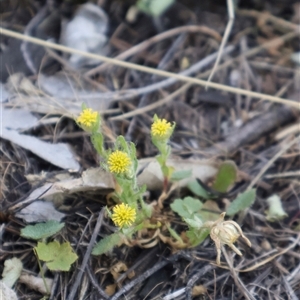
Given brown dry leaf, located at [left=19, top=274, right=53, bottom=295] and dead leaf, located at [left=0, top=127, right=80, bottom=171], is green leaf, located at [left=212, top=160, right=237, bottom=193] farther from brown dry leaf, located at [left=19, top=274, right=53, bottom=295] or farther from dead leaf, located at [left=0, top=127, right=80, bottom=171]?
brown dry leaf, located at [left=19, top=274, right=53, bottom=295]

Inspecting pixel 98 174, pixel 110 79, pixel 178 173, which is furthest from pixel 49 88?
pixel 178 173

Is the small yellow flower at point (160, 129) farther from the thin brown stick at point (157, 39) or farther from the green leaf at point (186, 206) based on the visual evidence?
the thin brown stick at point (157, 39)

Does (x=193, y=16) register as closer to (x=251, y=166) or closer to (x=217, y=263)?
(x=251, y=166)

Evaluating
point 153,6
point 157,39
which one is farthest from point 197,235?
point 153,6

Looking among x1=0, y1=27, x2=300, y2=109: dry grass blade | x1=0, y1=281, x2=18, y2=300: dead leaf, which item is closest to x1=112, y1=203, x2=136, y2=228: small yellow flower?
x1=0, y1=281, x2=18, y2=300: dead leaf

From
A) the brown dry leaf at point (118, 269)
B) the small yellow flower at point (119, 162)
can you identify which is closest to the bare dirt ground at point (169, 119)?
the brown dry leaf at point (118, 269)
